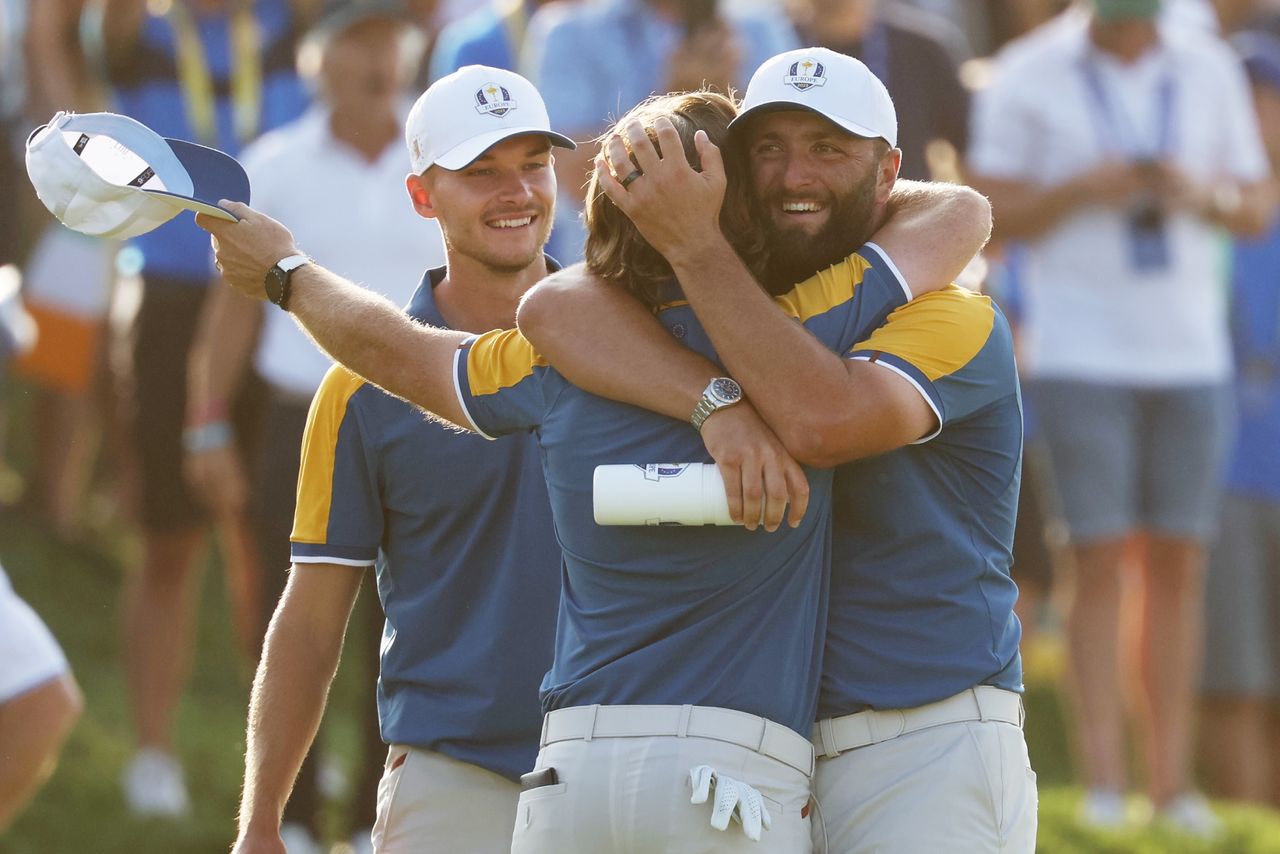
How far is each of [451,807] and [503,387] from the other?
3.51 ft

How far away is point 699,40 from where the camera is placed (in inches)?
289

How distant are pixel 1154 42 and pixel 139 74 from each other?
3.86 m

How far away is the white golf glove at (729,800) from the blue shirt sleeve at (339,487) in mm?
1183

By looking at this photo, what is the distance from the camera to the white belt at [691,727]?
12.2 ft

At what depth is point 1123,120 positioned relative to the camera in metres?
8.27

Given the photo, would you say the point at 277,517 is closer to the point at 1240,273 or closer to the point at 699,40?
the point at 699,40

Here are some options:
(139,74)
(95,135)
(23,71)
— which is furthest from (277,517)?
(95,135)

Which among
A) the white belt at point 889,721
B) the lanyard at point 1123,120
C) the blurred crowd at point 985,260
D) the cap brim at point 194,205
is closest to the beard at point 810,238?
the white belt at point 889,721

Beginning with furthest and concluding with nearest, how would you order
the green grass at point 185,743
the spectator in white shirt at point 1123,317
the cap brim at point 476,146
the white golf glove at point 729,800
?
the spectator in white shirt at point 1123,317
the green grass at point 185,743
the cap brim at point 476,146
the white golf glove at point 729,800

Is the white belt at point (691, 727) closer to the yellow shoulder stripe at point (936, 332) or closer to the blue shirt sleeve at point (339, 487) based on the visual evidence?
the yellow shoulder stripe at point (936, 332)

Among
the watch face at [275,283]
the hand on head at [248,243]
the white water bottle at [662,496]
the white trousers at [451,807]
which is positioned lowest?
the white trousers at [451,807]

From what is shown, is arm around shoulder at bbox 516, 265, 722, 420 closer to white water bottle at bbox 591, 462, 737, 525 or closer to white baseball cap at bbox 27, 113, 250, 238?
white water bottle at bbox 591, 462, 737, 525

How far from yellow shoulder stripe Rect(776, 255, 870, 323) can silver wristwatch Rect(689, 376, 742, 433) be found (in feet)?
0.65

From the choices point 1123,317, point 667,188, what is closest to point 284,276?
point 667,188
